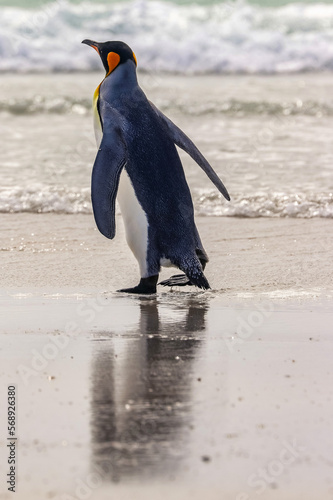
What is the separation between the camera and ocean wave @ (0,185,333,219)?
5805 mm

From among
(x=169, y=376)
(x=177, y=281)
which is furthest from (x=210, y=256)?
(x=169, y=376)

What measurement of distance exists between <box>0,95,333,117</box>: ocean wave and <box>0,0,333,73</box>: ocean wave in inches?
261

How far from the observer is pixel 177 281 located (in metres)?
4.00

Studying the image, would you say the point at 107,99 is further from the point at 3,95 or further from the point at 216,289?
the point at 3,95

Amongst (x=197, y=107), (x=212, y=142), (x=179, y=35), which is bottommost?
(x=212, y=142)

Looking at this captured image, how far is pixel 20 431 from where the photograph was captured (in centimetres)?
220

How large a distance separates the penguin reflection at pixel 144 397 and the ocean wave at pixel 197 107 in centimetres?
876

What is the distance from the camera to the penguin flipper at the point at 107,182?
377 cm

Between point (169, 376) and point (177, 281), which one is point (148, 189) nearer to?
point (177, 281)

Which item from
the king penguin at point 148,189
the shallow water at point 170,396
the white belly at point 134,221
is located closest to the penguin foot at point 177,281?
the king penguin at point 148,189

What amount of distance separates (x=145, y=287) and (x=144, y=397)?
146 centimetres

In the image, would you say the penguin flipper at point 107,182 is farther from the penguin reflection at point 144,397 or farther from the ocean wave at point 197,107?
the ocean wave at point 197,107

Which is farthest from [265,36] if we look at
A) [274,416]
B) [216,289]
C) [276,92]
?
[274,416]

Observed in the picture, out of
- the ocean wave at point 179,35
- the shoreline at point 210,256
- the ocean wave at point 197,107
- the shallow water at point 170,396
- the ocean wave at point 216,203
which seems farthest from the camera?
the ocean wave at point 179,35
